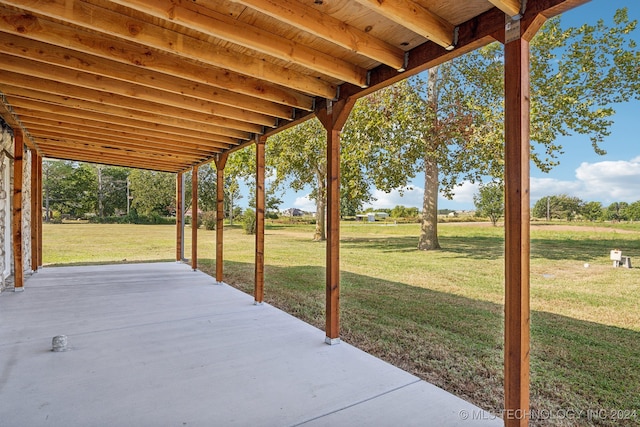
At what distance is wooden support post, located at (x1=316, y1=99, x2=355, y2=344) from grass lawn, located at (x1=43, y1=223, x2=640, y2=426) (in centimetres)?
58

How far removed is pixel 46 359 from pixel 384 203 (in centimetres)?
1293

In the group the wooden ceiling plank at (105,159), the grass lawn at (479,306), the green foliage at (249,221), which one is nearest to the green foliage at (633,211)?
the grass lawn at (479,306)

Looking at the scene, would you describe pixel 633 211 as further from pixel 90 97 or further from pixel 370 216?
pixel 90 97

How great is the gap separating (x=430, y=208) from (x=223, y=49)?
1012 cm

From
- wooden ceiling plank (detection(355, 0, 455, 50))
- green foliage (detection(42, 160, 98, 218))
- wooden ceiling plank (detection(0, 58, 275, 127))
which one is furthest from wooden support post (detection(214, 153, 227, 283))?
green foliage (detection(42, 160, 98, 218))

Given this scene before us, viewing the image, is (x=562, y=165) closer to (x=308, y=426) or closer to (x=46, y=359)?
(x=308, y=426)

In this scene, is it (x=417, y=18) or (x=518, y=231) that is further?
(x=417, y=18)

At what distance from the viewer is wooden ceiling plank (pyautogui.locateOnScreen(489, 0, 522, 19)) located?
1663 mm

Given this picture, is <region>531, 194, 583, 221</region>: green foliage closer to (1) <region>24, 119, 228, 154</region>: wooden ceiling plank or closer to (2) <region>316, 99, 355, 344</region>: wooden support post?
(2) <region>316, 99, 355, 344</region>: wooden support post

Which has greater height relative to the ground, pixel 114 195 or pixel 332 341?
pixel 114 195

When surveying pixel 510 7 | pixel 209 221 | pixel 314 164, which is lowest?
pixel 209 221

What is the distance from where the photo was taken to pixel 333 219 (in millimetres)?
3229

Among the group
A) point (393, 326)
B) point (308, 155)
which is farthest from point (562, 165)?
point (393, 326)

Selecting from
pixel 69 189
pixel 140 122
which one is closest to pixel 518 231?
pixel 140 122
